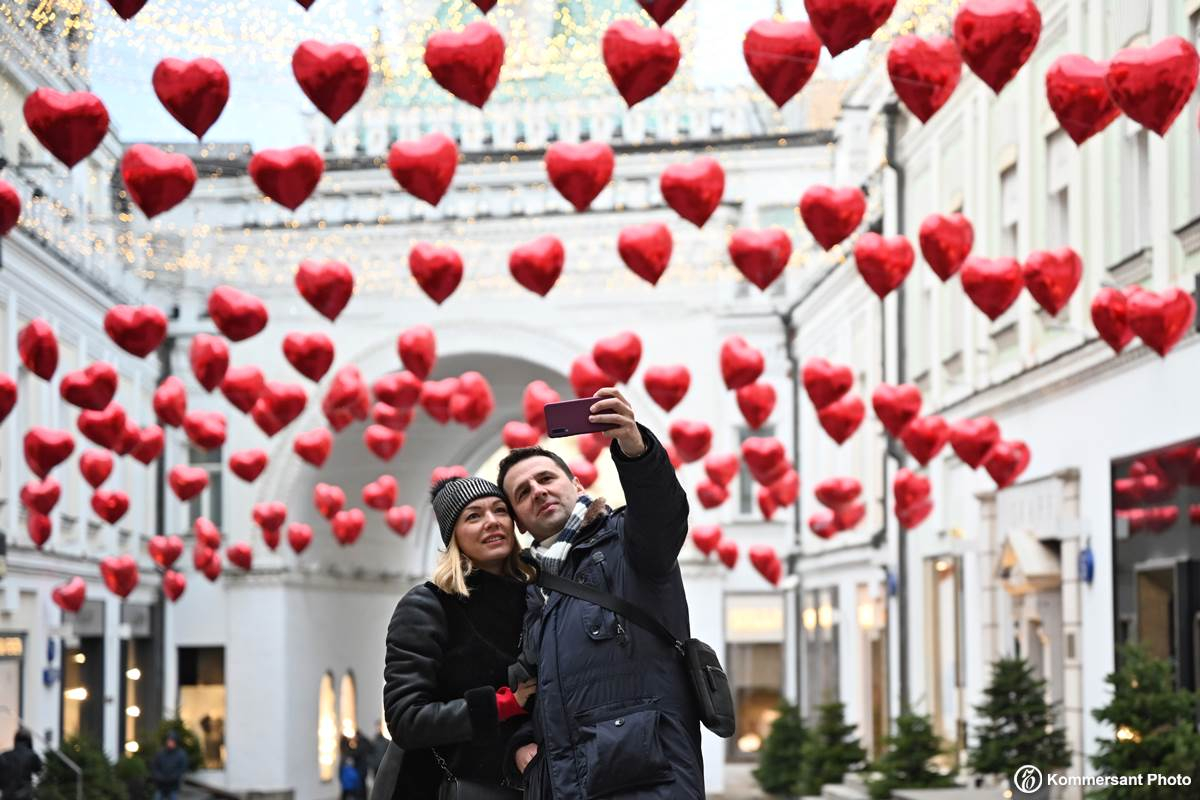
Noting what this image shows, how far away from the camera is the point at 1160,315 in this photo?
12844mm

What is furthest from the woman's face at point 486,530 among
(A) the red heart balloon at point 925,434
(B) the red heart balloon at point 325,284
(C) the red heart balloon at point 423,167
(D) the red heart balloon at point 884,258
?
(A) the red heart balloon at point 925,434

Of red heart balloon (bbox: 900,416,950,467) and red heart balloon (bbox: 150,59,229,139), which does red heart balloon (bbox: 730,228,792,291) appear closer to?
red heart balloon (bbox: 900,416,950,467)

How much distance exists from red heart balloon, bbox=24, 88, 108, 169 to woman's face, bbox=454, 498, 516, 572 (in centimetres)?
689

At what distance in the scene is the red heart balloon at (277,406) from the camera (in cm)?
2106

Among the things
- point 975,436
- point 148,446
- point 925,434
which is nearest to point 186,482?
point 148,446

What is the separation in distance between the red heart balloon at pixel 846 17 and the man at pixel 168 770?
1972 cm

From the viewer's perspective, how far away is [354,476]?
3612 cm

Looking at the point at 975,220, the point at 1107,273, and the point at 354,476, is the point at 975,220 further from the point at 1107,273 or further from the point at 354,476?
the point at 354,476

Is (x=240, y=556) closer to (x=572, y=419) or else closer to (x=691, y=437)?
(x=691, y=437)

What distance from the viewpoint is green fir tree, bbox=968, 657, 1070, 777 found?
636 inches

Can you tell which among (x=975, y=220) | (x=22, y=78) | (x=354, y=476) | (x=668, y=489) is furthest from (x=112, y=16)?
(x=354, y=476)

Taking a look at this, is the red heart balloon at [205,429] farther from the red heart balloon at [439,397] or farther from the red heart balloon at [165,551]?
the red heart balloon at [165,551]

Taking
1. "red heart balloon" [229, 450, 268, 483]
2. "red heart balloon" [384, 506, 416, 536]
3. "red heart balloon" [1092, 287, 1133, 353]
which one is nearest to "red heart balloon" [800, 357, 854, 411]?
"red heart balloon" [1092, 287, 1133, 353]

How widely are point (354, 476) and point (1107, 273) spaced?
22030mm
